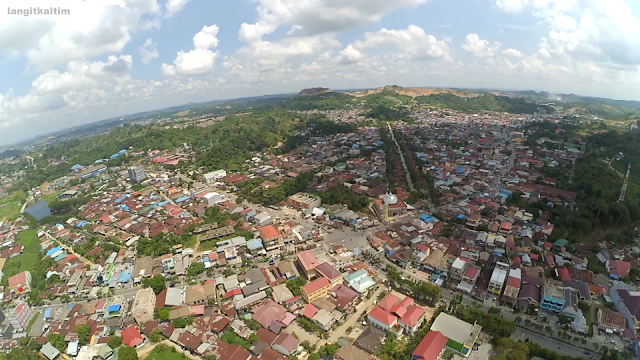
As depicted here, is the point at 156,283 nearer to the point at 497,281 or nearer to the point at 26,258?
the point at 26,258

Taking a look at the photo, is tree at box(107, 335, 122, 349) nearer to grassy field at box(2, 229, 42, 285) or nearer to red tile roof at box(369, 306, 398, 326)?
red tile roof at box(369, 306, 398, 326)

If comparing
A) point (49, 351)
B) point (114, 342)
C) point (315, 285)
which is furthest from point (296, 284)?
point (49, 351)

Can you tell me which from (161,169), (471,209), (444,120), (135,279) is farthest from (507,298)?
(444,120)

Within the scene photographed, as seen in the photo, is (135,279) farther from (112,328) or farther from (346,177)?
(346,177)

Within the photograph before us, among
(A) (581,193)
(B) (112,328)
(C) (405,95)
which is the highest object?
(C) (405,95)

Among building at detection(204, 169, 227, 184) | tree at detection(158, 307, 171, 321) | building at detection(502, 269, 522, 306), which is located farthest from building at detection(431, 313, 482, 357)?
building at detection(204, 169, 227, 184)

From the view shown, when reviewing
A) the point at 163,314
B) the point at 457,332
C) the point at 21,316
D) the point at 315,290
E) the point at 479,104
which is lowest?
the point at 21,316
